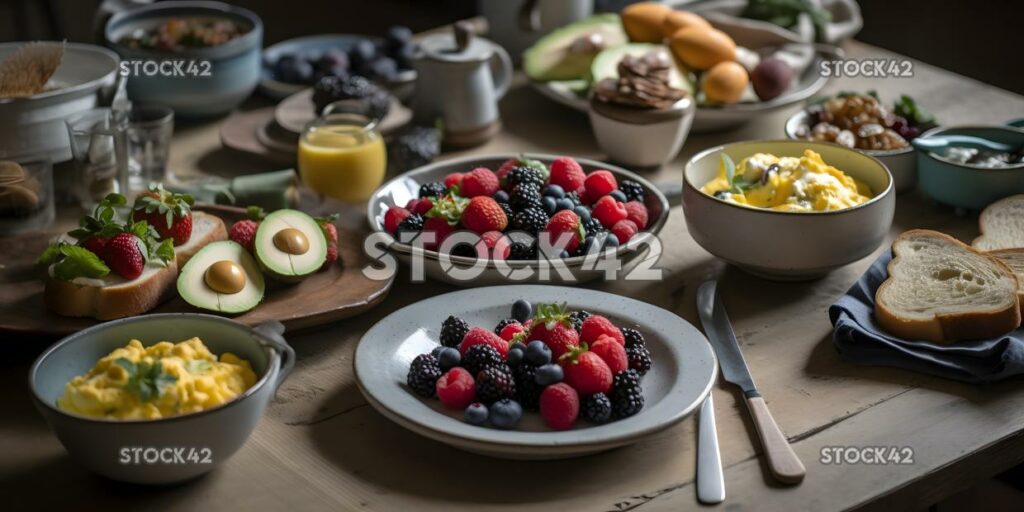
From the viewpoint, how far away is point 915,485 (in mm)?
1314

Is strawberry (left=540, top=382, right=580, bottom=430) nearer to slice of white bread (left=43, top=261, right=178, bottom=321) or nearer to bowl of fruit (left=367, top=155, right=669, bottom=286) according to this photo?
bowl of fruit (left=367, top=155, right=669, bottom=286)

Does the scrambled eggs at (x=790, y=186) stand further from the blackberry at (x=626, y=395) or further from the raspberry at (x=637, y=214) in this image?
the blackberry at (x=626, y=395)

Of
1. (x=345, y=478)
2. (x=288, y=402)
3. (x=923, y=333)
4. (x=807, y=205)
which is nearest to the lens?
(x=345, y=478)

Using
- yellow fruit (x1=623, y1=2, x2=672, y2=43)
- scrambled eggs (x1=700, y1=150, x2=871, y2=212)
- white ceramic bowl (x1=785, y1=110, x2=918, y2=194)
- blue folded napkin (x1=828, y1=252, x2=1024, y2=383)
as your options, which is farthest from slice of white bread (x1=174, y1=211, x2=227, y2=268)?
yellow fruit (x1=623, y1=2, x2=672, y2=43)

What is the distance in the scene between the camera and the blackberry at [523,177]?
183cm

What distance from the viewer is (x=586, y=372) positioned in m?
1.35

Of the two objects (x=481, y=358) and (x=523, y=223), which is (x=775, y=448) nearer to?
(x=481, y=358)

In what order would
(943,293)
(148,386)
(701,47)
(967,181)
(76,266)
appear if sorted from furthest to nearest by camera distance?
(701,47) < (967,181) < (943,293) < (76,266) < (148,386)

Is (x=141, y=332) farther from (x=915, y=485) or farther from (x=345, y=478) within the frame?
(x=915, y=485)

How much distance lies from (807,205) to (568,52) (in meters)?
0.98

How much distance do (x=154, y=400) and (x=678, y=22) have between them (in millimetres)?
1722

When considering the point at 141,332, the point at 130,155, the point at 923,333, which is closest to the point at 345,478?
the point at 141,332

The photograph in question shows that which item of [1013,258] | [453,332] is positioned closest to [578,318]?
[453,332]

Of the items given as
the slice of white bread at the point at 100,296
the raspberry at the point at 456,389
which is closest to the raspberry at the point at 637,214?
the raspberry at the point at 456,389
